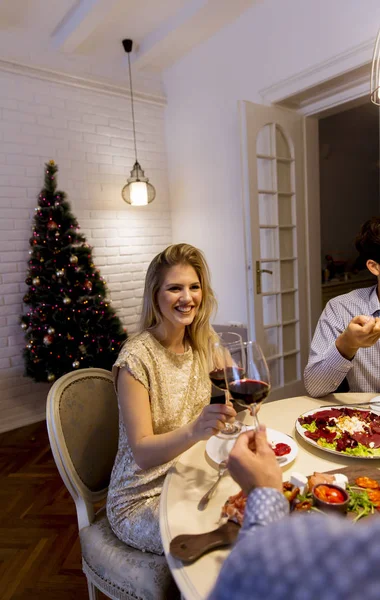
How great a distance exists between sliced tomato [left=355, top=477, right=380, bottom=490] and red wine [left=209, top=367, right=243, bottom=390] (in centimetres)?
32

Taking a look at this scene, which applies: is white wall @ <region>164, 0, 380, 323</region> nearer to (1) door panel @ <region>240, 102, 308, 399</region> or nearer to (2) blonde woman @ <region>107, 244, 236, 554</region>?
(1) door panel @ <region>240, 102, 308, 399</region>

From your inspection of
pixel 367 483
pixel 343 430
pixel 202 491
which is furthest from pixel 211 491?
pixel 343 430

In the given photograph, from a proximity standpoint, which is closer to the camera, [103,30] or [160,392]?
[160,392]

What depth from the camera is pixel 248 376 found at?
0.86 metres

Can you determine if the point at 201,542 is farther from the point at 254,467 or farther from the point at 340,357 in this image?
the point at 340,357

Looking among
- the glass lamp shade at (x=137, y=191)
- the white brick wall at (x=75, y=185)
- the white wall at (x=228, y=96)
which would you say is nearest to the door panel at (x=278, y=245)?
the white wall at (x=228, y=96)

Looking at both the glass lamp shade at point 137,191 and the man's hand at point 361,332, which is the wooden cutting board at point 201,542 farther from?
the glass lamp shade at point 137,191

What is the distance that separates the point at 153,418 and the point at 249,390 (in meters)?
0.49

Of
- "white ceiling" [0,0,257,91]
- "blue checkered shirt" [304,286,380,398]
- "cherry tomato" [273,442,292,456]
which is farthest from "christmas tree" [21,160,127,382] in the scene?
"cherry tomato" [273,442,292,456]

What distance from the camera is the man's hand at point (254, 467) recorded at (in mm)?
661

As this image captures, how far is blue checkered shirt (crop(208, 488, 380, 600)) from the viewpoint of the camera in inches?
12.0

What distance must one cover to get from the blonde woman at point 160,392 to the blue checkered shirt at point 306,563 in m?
0.56

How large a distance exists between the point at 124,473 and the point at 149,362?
0.33 m

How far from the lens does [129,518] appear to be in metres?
1.15
